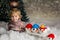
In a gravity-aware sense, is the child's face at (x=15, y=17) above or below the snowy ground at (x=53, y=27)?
above

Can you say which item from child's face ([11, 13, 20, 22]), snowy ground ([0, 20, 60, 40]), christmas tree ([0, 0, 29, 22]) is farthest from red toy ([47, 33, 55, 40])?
christmas tree ([0, 0, 29, 22])

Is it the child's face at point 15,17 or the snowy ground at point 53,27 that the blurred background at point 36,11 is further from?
the child's face at point 15,17

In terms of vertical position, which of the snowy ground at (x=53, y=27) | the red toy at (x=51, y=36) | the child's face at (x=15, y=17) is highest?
the child's face at (x=15, y=17)

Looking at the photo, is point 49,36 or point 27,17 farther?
point 27,17

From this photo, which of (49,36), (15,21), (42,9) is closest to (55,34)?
(49,36)

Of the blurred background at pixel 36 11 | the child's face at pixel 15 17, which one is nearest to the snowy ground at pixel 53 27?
the blurred background at pixel 36 11

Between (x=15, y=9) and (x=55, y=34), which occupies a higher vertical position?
(x=15, y=9)

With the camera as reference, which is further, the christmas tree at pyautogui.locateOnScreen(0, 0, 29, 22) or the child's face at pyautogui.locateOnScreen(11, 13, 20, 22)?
the christmas tree at pyautogui.locateOnScreen(0, 0, 29, 22)

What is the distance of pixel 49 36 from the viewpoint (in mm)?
1604

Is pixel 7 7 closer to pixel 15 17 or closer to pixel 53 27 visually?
pixel 15 17

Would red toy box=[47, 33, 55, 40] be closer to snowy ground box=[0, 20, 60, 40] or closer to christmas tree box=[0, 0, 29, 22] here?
snowy ground box=[0, 20, 60, 40]

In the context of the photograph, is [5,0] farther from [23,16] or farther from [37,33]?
[37,33]

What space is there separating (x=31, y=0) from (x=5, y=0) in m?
0.36

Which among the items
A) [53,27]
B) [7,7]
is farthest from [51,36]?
[7,7]
